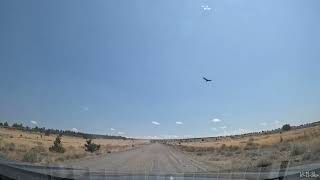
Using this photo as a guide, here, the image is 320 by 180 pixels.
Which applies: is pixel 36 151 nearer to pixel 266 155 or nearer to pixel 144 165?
pixel 144 165

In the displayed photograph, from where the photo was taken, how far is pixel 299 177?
26.0ft

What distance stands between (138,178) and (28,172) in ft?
6.34

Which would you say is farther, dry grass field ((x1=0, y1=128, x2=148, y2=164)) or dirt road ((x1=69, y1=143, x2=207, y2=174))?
dry grass field ((x1=0, y1=128, x2=148, y2=164))

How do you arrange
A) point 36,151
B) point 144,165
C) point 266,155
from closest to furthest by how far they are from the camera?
1. point 144,165
2. point 266,155
3. point 36,151

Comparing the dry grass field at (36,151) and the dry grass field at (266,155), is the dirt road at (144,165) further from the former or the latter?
the dry grass field at (36,151)

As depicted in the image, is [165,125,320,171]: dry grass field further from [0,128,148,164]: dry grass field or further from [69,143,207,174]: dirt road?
[0,128,148,164]: dry grass field

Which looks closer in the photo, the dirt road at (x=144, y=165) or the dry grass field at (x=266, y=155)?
the dry grass field at (x=266, y=155)

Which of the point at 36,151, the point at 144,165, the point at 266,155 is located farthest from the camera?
the point at 36,151

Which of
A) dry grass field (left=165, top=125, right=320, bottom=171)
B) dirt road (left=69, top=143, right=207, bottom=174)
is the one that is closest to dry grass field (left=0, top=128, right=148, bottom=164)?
dirt road (left=69, top=143, right=207, bottom=174)

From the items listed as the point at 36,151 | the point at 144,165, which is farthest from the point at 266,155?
the point at 36,151

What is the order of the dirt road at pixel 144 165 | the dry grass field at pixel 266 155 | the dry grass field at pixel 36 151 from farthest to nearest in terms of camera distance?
the dry grass field at pixel 36 151, the dirt road at pixel 144 165, the dry grass field at pixel 266 155

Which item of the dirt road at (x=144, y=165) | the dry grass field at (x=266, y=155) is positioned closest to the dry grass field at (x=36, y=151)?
the dirt road at (x=144, y=165)

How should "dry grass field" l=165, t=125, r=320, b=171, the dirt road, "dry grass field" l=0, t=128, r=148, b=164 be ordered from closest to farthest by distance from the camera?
1. "dry grass field" l=165, t=125, r=320, b=171
2. the dirt road
3. "dry grass field" l=0, t=128, r=148, b=164

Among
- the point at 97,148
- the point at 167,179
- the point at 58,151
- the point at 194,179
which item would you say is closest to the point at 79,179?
the point at 167,179
